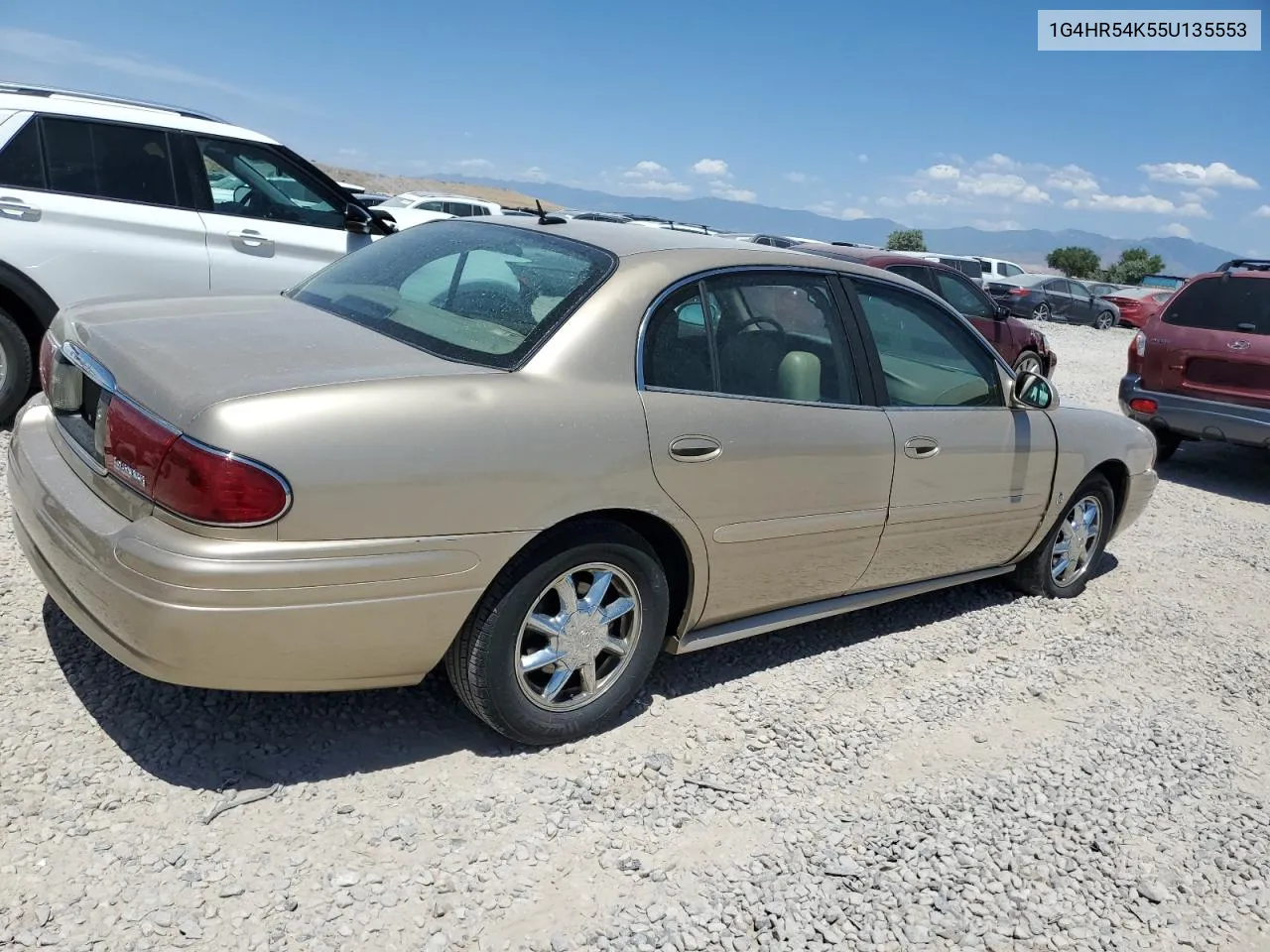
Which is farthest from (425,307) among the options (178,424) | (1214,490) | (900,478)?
(1214,490)

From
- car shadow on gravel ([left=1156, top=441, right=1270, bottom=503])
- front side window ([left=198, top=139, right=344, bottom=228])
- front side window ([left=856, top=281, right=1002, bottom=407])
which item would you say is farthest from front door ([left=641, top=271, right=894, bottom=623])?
car shadow on gravel ([left=1156, top=441, right=1270, bottom=503])

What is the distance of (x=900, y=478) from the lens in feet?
13.4

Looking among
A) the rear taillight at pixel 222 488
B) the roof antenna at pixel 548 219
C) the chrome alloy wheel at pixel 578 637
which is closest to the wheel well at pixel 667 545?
the chrome alloy wheel at pixel 578 637

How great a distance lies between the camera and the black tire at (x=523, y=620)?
119 inches

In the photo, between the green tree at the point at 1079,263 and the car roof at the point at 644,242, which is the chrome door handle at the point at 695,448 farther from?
the green tree at the point at 1079,263

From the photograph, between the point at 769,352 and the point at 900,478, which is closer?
the point at 769,352

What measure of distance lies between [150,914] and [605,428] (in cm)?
169

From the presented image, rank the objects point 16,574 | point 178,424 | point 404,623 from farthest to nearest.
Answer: point 16,574
point 404,623
point 178,424

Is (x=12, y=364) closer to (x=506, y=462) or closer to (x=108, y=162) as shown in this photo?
(x=108, y=162)

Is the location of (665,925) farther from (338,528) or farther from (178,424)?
(178,424)

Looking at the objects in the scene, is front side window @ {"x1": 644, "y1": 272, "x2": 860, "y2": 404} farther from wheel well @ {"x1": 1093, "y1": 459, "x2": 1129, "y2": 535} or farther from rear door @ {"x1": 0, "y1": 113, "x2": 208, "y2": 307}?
rear door @ {"x1": 0, "y1": 113, "x2": 208, "y2": 307}

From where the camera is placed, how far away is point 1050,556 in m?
5.21

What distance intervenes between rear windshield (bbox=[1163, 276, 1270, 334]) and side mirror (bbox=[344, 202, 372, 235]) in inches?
260

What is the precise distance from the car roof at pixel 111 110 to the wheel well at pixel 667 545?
4.55m
